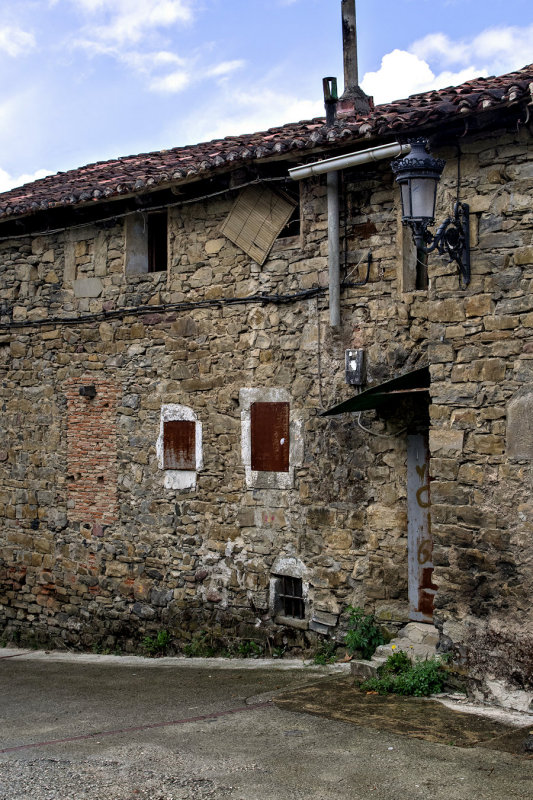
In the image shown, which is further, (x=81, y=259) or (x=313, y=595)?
(x=81, y=259)

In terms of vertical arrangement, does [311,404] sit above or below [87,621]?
above

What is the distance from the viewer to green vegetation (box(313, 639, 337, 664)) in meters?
8.63

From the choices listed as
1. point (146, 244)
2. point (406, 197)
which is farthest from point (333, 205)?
point (146, 244)

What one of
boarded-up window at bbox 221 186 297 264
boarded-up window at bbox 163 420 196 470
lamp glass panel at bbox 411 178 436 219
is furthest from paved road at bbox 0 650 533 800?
boarded-up window at bbox 221 186 297 264

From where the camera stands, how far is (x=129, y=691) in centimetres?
858

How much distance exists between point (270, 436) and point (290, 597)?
166 cm

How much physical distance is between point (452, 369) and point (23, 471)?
6.77m

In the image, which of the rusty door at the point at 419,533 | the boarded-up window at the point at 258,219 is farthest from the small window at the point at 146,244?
the rusty door at the point at 419,533

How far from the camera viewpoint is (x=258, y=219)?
9336 mm

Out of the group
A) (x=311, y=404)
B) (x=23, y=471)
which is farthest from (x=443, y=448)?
(x=23, y=471)

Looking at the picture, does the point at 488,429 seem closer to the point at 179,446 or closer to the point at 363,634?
the point at 363,634

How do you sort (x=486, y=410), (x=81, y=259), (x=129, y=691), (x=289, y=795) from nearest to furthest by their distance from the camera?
(x=289, y=795), (x=486, y=410), (x=129, y=691), (x=81, y=259)

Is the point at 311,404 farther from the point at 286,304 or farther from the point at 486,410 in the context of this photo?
the point at 486,410

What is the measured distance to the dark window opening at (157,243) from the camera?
10.5 metres
